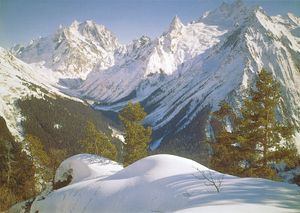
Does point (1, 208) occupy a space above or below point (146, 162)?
below

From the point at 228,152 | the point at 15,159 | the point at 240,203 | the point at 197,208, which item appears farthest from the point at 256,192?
the point at 15,159

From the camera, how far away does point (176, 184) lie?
66.6 ft

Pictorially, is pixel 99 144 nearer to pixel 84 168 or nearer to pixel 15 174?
pixel 15 174

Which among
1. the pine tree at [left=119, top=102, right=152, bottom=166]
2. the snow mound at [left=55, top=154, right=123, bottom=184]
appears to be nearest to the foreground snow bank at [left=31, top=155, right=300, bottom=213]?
the snow mound at [left=55, top=154, right=123, bottom=184]

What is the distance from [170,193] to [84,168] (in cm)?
1881

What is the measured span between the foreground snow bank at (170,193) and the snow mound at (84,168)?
5.91m

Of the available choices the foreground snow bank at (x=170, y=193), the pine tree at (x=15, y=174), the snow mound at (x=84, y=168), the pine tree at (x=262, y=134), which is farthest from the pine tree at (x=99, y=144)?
the foreground snow bank at (x=170, y=193)

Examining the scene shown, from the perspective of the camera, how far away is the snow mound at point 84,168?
1383 inches

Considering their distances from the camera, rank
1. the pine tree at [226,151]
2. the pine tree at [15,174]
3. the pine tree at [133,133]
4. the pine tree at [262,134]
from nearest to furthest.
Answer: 1. the pine tree at [262,134]
2. the pine tree at [226,151]
3. the pine tree at [133,133]
4. the pine tree at [15,174]

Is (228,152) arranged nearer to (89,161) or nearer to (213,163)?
(213,163)

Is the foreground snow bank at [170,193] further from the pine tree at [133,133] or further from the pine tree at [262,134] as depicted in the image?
the pine tree at [133,133]

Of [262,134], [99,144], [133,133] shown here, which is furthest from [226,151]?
[99,144]

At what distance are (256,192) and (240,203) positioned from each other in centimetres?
216

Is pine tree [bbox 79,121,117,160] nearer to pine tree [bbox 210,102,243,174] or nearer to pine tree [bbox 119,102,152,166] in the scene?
pine tree [bbox 119,102,152,166]
